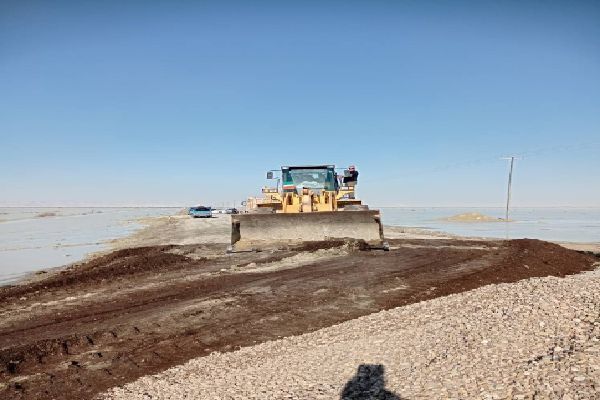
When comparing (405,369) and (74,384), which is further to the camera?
(74,384)

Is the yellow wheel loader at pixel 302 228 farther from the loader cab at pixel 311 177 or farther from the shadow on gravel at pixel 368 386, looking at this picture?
the shadow on gravel at pixel 368 386

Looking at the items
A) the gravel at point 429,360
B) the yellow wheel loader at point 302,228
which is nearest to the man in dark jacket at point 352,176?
the yellow wheel loader at point 302,228

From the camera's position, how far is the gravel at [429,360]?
13.2ft

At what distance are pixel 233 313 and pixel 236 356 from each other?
220 centimetres

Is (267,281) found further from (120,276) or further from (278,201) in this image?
(278,201)

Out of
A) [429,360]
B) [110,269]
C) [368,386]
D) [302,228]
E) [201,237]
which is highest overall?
[302,228]

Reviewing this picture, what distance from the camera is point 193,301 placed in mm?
→ 8836

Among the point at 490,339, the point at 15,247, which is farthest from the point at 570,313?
the point at 15,247

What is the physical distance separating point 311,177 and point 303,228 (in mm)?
4021

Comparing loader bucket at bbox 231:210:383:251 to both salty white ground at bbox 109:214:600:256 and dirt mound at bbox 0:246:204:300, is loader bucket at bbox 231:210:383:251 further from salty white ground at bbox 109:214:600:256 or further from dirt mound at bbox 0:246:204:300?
salty white ground at bbox 109:214:600:256

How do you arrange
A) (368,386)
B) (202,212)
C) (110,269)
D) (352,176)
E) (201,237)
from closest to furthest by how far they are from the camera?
(368,386) < (110,269) < (352,176) < (201,237) < (202,212)

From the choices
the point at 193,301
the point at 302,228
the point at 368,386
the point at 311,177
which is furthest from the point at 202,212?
the point at 368,386

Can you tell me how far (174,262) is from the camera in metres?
15.2

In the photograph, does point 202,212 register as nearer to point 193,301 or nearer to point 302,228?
point 302,228
